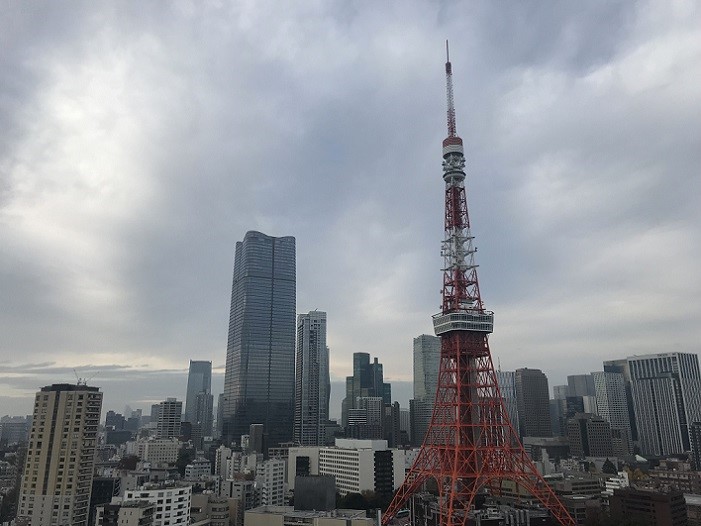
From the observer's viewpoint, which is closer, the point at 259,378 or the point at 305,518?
the point at 305,518

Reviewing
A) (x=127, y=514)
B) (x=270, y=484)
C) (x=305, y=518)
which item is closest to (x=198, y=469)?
(x=270, y=484)

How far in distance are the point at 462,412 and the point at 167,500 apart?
1400 inches

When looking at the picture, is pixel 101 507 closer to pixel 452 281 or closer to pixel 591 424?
pixel 452 281

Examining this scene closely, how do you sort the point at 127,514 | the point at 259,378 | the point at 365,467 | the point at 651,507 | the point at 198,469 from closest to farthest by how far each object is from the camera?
the point at 127,514 < the point at 651,507 < the point at 365,467 < the point at 198,469 < the point at 259,378

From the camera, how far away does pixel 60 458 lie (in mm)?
67625

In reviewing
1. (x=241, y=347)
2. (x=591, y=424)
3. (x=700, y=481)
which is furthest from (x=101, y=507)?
(x=591, y=424)

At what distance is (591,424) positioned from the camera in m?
188

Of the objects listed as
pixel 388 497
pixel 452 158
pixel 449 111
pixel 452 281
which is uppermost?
pixel 449 111

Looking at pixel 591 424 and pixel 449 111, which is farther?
pixel 591 424

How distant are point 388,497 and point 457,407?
40.4m

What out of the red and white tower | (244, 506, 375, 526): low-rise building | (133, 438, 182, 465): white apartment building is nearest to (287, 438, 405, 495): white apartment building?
the red and white tower

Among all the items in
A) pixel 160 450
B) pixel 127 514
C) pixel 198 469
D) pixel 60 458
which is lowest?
pixel 198 469

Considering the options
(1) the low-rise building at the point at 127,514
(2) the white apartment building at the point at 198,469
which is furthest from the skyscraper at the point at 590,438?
(1) the low-rise building at the point at 127,514

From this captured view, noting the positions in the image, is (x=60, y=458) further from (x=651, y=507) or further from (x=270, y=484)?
(x=651, y=507)
